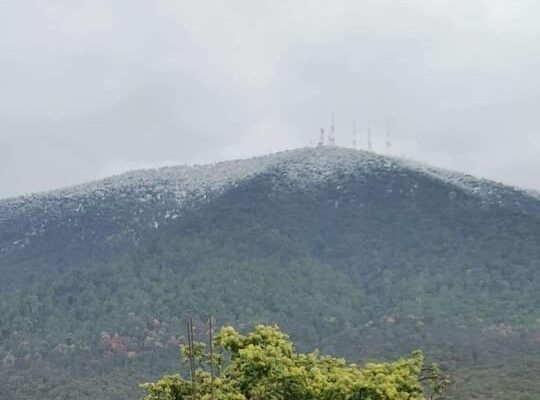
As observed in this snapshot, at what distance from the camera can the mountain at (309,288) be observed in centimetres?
12269

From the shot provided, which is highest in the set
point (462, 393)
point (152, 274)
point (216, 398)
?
point (152, 274)

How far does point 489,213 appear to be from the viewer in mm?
178625

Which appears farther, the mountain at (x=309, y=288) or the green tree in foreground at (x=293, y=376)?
the mountain at (x=309, y=288)

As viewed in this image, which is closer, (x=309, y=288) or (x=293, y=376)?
(x=293, y=376)

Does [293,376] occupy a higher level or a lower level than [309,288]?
lower

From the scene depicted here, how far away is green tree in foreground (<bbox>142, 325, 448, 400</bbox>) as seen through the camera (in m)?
22.9

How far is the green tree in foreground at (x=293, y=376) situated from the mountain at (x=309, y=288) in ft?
229

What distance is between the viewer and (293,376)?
23719mm

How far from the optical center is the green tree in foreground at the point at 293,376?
22.9 metres

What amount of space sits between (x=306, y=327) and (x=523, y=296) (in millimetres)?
33806

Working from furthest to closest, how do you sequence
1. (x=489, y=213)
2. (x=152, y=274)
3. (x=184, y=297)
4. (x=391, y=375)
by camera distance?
(x=489, y=213) → (x=152, y=274) → (x=184, y=297) → (x=391, y=375)

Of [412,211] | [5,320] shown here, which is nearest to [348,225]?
[412,211]

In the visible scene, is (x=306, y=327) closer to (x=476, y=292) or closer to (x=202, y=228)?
(x=476, y=292)

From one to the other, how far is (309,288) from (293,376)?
13706cm
